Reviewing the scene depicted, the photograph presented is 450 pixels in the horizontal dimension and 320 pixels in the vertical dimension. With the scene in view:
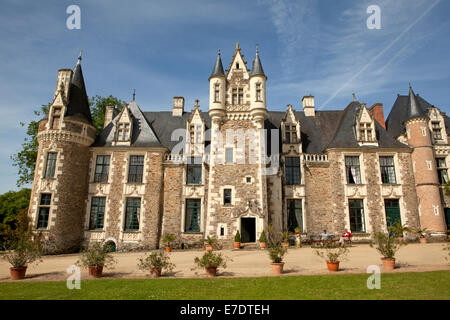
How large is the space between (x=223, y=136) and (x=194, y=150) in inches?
117

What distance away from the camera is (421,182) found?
2066cm

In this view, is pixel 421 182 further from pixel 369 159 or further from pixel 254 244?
pixel 254 244

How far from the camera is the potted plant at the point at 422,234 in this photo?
1945 centimetres

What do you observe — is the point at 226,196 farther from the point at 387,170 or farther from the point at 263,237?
the point at 387,170

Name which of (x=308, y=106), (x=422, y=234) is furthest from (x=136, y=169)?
(x=422, y=234)

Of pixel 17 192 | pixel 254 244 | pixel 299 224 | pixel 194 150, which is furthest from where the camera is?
pixel 17 192

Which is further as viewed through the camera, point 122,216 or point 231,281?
point 122,216

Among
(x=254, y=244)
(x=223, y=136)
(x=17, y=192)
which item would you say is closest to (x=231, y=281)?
(x=254, y=244)

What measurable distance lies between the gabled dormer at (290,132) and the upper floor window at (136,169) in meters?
11.8

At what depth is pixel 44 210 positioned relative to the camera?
19.3 meters

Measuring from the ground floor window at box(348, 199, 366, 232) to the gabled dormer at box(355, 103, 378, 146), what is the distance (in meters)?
4.85

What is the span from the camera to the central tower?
19125 mm

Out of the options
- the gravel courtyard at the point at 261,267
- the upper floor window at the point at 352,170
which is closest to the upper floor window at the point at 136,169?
the gravel courtyard at the point at 261,267

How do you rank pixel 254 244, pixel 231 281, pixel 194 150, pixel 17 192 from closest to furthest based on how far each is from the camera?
1. pixel 231 281
2. pixel 254 244
3. pixel 194 150
4. pixel 17 192
